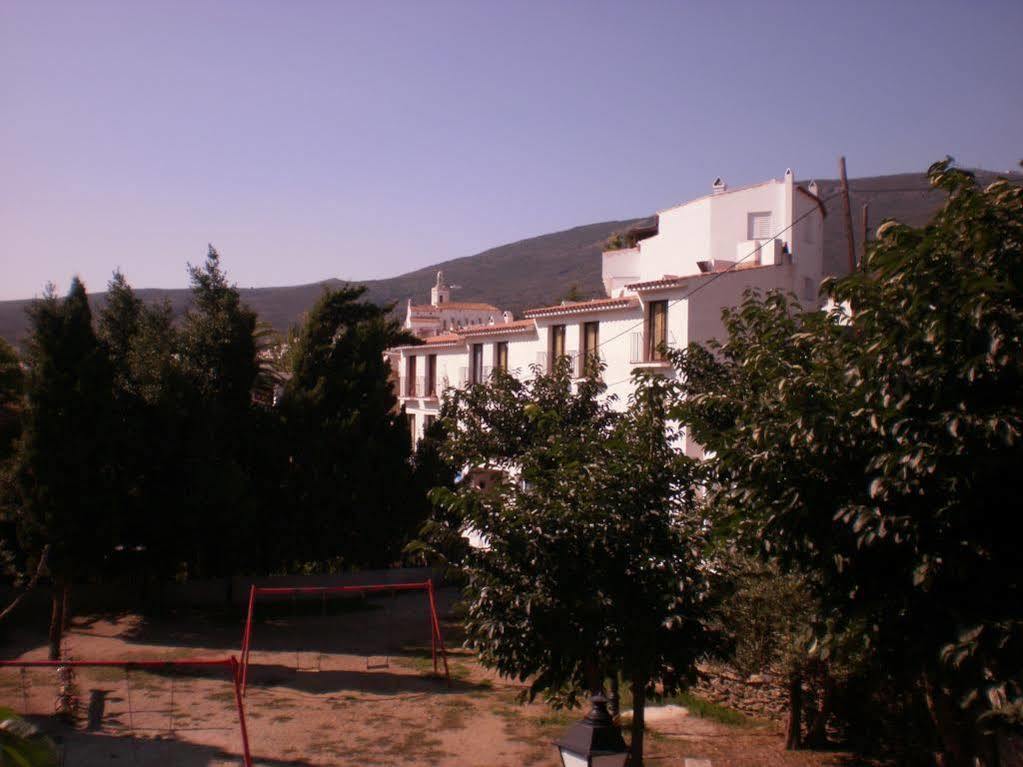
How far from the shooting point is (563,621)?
8.03 m

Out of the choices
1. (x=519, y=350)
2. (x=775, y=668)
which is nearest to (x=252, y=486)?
(x=519, y=350)

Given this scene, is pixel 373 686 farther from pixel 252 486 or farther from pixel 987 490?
pixel 987 490

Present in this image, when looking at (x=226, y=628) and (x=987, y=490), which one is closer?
(x=987, y=490)

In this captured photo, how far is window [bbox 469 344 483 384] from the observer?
33250 mm

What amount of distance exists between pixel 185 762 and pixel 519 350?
19916 mm

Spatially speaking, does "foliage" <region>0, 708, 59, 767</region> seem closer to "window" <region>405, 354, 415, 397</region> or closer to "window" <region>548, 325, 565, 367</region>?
"window" <region>548, 325, 565, 367</region>

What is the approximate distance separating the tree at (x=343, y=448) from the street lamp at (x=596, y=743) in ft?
61.2

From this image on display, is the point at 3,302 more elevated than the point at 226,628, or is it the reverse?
the point at 3,302

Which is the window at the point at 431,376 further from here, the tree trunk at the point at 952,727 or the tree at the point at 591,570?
the tree trunk at the point at 952,727

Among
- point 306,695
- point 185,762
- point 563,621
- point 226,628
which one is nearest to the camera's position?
point 563,621

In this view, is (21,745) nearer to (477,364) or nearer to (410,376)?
(477,364)

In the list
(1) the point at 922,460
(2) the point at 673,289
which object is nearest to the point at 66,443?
(2) the point at 673,289

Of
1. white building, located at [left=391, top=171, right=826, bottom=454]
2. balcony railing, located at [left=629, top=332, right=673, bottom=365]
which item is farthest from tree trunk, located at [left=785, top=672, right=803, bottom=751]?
balcony railing, located at [left=629, top=332, right=673, bottom=365]

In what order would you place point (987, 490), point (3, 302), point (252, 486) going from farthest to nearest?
point (3, 302), point (252, 486), point (987, 490)
